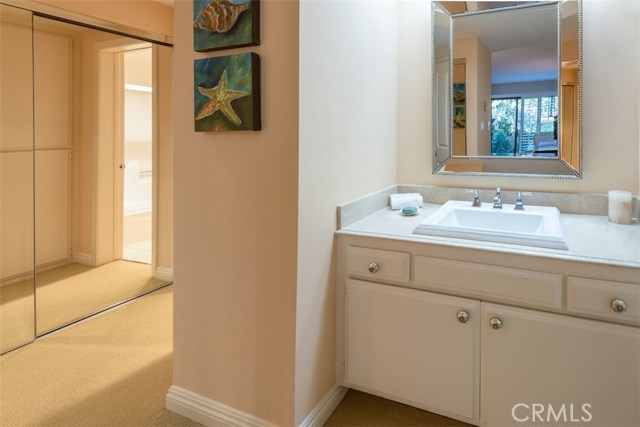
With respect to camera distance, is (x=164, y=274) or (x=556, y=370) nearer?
(x=556, y=370)

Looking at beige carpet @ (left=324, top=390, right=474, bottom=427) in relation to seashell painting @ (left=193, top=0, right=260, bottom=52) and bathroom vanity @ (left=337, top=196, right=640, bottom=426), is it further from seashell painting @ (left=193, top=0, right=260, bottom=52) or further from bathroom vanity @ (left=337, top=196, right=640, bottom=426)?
seashell painting @ (left=193, top=0, right=260, bottom=52)

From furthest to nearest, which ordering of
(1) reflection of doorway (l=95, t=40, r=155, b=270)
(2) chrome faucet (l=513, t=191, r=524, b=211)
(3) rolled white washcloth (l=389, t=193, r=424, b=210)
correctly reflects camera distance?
1. (1) reflection of doorway (l=95, t=40, r=155, b=270)
2. (3) rolled white washcloth (l=389, t=193, r=424, b=210)
3. (2) chrome faucet (l=513, t=191, r=524, b=211)

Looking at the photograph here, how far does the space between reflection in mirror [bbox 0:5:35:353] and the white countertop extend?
1.99 metres

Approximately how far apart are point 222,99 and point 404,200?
110 centimetres

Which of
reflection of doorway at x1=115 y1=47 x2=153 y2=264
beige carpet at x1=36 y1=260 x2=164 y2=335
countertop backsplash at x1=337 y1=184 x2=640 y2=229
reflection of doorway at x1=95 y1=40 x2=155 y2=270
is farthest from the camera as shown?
reflection of doorway at x1=115 y1=47 x2=153 y2=264

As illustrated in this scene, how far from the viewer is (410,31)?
2.40 meters

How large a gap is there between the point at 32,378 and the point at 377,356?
167cm

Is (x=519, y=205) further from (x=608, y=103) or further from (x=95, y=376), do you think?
(x=95, y=376)

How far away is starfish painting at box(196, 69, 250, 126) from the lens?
1.56 metres

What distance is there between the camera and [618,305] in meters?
1.36

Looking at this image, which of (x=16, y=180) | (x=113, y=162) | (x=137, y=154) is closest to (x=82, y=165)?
(x=113, y=162)

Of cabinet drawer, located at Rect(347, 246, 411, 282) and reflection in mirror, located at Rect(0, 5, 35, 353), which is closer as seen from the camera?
cabinet drawer, located at Rect(347, 246, 411, 282)

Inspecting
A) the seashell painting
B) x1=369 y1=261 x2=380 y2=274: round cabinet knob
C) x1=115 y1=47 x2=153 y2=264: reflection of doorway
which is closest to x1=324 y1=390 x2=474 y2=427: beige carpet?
x1=369 y1=261 x2=380 y2=274: round cabinet knob

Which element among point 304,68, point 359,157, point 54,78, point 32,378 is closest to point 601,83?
point 359,157
